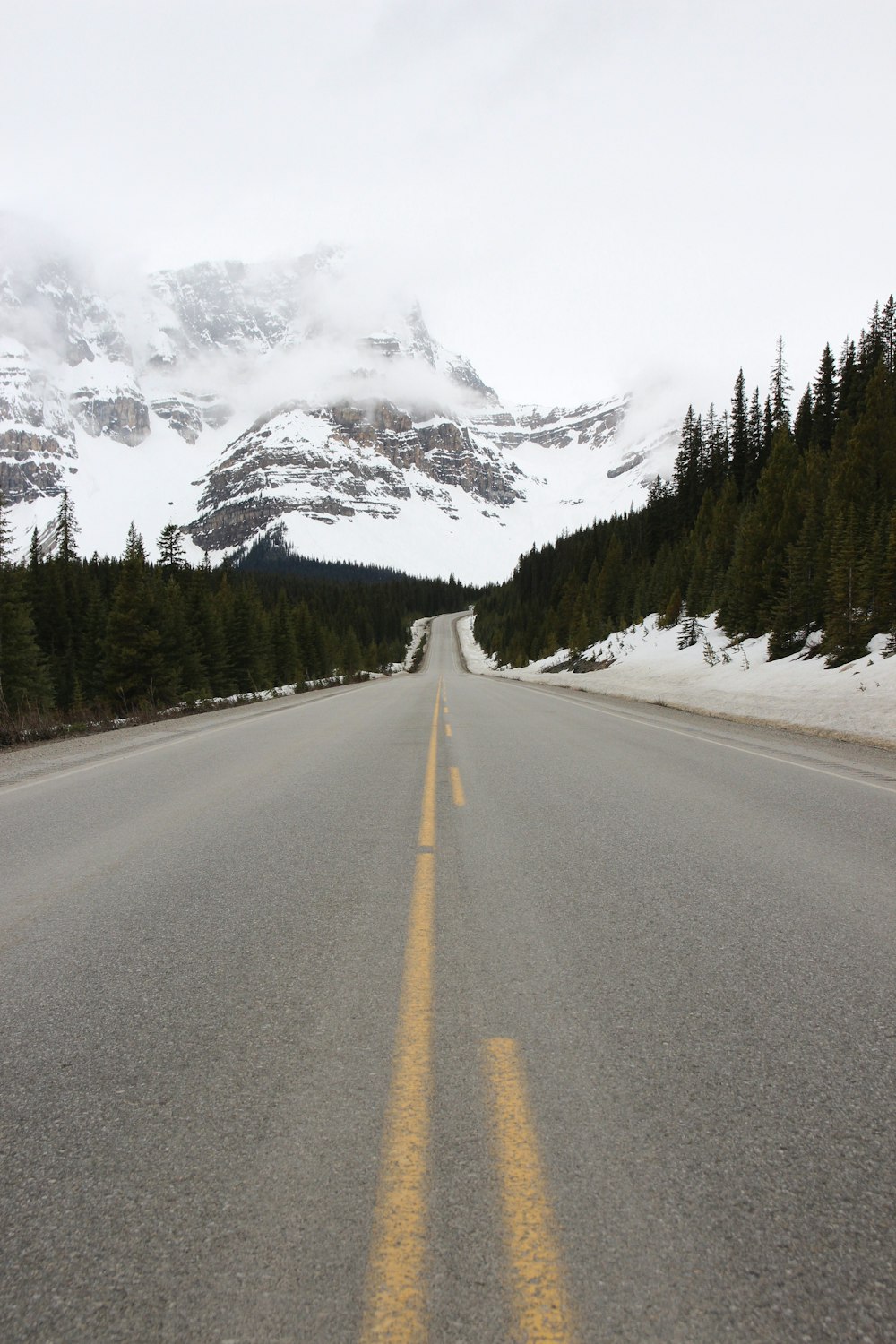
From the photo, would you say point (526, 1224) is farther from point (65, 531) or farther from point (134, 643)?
point (65, 531)

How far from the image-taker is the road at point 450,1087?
60.1 inches

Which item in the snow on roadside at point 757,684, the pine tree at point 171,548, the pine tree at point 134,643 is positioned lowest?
the snow on roadside at point 757,684

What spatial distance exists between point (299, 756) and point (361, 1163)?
8.58m

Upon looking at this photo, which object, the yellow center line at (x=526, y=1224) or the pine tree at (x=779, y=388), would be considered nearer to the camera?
the yellow center line at (x=526, y=1224)

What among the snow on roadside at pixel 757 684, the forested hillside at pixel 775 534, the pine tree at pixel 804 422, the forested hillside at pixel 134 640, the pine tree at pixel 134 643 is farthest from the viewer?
the pine tree at pixel 804 422

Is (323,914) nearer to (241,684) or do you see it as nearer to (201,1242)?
(201,1242)

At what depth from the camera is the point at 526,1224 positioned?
Answer: 5.55ft

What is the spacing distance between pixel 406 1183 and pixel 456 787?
5954 mm

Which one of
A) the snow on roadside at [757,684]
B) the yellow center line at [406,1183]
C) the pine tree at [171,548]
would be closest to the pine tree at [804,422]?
the snow on roadside at [757,684]

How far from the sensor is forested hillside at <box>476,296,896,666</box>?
71.1 feet

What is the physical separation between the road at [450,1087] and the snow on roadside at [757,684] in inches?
362

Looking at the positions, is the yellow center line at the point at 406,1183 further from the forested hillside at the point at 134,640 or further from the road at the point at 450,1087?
Answer: the forested hillside at the point at 134,640

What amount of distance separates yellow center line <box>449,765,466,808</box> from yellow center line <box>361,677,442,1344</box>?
3.62m

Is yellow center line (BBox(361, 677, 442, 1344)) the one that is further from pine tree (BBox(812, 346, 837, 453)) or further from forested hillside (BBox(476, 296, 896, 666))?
pine tree (BBox(812, 346, 837, 453))
